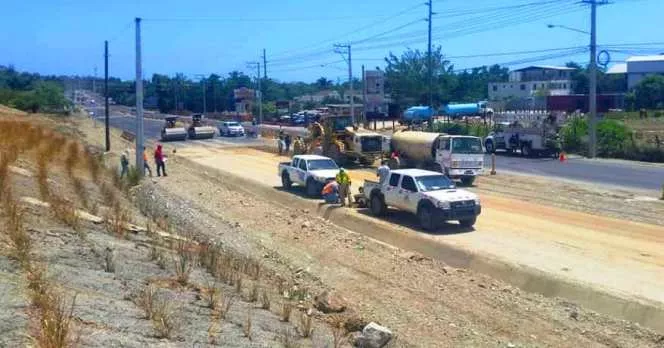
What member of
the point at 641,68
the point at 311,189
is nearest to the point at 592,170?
the point at 311,189

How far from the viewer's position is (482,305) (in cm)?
1747

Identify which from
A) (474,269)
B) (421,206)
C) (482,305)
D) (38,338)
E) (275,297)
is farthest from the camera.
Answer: (421,206)

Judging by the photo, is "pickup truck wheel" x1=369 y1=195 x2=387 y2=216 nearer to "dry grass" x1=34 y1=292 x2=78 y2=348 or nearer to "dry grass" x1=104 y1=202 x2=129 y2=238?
"dry grass" x1=104 y1=202 x2=129 y2=238

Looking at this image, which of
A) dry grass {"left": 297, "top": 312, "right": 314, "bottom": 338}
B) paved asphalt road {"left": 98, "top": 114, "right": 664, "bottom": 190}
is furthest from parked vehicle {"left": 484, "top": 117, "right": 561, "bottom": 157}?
dry grass {"left": 297, "top": 312, "right": 314, "bottom": 338}

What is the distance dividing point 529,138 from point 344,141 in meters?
14.3

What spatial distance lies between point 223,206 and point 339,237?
10.1 m

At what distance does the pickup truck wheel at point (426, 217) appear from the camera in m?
25.8

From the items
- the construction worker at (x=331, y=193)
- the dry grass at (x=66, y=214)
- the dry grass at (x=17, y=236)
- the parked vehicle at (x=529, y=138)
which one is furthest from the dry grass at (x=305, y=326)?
the parked vehicle at (x=529, y=138)

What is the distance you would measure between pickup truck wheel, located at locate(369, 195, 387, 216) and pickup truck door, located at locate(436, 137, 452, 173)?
31.7 ft

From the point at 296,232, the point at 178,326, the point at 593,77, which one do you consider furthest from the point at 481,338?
the point at 593,77

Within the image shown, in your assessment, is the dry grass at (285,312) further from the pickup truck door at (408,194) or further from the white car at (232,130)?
the white car at (232,130)

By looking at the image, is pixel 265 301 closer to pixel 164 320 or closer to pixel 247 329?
pixel 247 329

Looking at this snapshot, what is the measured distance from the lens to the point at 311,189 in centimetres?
3544

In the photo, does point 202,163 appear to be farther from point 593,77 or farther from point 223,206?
point 593,77
